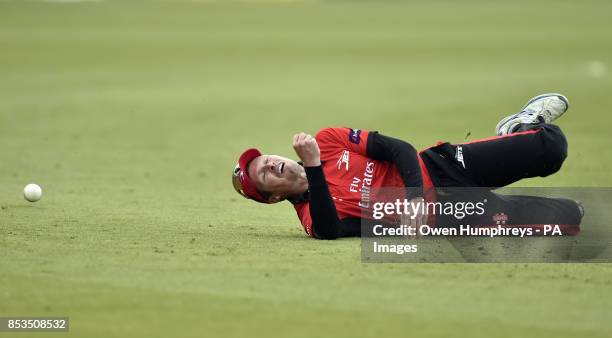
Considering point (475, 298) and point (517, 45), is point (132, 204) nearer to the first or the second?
point (475, 298)

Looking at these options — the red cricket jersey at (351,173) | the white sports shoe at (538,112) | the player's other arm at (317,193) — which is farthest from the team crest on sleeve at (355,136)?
the white sports shoe at (538,112)

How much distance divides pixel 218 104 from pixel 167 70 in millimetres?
6815

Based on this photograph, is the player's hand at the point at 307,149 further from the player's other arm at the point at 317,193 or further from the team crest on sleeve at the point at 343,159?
the team crest on sleeve at the point at 343,159

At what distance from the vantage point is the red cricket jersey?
815 cm

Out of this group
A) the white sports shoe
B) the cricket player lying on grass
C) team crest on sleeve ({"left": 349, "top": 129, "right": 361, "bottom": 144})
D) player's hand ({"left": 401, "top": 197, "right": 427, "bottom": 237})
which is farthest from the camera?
the white sports shoe

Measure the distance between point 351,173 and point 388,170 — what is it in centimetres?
31

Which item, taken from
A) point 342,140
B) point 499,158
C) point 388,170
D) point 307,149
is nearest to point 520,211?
point 499,158

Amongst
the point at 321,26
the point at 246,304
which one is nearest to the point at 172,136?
the point at 246,304

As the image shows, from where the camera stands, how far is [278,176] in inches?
327

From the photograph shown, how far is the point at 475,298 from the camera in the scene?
584 centimetres

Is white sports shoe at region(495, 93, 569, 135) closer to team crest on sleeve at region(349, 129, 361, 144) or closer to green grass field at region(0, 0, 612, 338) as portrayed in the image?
team crest on sleeve at region(349, 129, 361, 144)

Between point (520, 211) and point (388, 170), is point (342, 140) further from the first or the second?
point (520, 211)

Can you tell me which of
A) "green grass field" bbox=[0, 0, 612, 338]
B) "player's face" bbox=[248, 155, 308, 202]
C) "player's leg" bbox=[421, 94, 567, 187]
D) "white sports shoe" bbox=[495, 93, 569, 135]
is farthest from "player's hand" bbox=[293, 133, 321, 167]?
"white sports shoe" bbox=[495, 93, 569, 135]

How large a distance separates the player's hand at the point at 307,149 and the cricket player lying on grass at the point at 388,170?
42 centimetres
